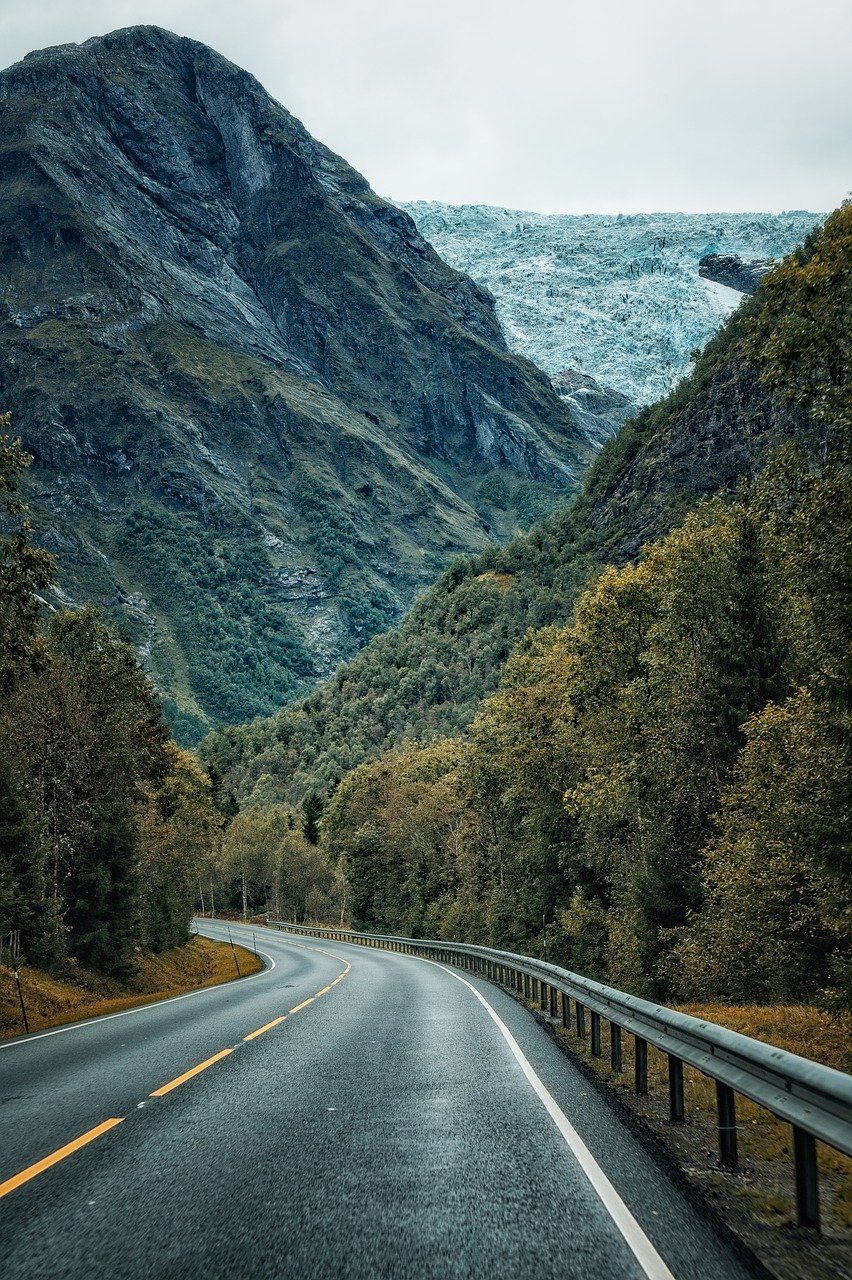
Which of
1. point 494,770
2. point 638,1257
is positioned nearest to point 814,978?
point 638,1257

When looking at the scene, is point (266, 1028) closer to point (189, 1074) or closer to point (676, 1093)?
point (189, 1074)

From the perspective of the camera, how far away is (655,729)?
29000 millimetres

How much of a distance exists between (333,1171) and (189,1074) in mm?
4636

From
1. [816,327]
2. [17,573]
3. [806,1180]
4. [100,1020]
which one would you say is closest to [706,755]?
[816,327]

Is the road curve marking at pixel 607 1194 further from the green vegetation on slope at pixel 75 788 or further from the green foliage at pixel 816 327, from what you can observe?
the green vegetation on slope at pixel 75 788

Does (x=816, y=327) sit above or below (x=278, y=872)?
above

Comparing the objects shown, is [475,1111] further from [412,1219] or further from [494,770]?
[494,770]

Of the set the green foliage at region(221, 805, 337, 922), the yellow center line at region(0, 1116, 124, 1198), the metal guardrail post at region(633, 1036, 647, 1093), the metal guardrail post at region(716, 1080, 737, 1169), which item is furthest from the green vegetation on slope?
the green foliage at region(221, 805, 337, 922)

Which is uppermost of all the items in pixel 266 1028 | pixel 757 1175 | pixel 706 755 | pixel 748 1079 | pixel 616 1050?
pixel 706 755

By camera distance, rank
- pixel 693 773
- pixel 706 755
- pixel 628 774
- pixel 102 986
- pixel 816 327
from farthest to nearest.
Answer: pixel 102 986 < pixel 628 774 < pixel 706 755 < pixel 693 773 < pixel 816 327

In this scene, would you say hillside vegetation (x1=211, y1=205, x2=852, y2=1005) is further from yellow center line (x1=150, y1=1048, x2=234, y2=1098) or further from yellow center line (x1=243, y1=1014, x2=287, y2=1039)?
yellow center line (x1=150, y1=1048, x2=234, y2=1098)

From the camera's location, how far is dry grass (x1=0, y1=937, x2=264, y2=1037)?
21.2 metres

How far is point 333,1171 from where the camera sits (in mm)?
6258

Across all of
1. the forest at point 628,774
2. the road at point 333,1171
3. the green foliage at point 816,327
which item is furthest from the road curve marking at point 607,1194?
the green foliage at point 816,327
